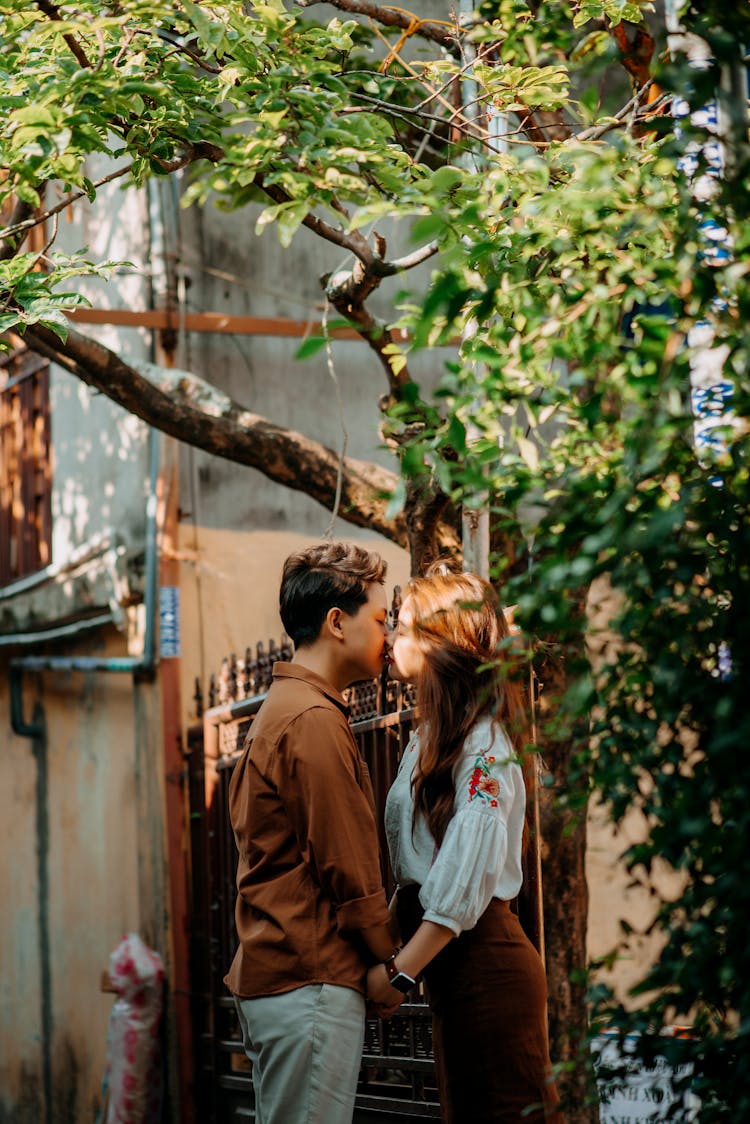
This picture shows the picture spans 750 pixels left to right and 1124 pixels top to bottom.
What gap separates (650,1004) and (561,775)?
10.9ft

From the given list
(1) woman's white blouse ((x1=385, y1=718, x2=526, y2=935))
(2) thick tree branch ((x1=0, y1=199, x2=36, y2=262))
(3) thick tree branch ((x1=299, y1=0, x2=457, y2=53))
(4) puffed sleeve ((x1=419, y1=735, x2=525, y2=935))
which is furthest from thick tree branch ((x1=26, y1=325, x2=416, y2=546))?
(4) puffed sleeve ((x1=419, y1=735, x2=525, y2=935))

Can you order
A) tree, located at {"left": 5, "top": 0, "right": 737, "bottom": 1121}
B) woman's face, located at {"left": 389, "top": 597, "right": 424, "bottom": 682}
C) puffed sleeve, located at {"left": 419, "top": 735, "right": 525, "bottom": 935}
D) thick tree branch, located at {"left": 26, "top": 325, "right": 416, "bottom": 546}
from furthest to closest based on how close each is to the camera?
thick tree branch, located at {"left": 26, "top": 325, "right": 416, "bottom": 546}, woman's face, located at {"left": 389, "top": 597, "right": 424, "bottom": 682}, puffed sleeve, located at {"left": 419, "top": 735, "right": 525, "bottom": 935}, tree, located at {"left": 5, "top": 0, "right": 737, "bottom": 1121}

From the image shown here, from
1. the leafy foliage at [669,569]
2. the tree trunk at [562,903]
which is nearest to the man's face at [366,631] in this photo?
the leafy foliage at [669,569]

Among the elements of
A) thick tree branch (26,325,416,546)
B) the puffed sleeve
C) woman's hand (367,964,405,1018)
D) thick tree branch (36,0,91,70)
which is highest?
thick tree branch (36,0,91,70)

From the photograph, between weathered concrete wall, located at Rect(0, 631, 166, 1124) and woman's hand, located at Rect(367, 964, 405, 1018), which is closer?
woman's hand, located at Rect(367, 964, 405, 1018)

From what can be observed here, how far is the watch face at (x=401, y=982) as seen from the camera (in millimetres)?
3678

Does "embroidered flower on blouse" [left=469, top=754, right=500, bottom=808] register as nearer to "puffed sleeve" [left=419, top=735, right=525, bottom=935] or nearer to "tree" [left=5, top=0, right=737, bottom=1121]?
"puffed sleeve" [left=419, top=735, right=525, bottom=935]

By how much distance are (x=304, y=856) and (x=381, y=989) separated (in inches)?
14.6

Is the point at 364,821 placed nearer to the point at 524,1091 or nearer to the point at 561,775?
the point at 524,1091

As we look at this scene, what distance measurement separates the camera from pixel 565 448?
2.85 meters

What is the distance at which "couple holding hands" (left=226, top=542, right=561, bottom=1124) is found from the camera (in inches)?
145

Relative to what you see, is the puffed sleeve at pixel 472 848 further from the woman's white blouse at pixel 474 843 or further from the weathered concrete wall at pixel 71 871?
the weathered concrete wall at pixel 71 871

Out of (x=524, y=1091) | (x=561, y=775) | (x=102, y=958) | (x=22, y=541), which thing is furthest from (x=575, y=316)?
(x=22, y=541)

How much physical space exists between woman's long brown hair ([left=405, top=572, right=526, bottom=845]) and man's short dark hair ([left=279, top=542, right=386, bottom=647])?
0.48ft
